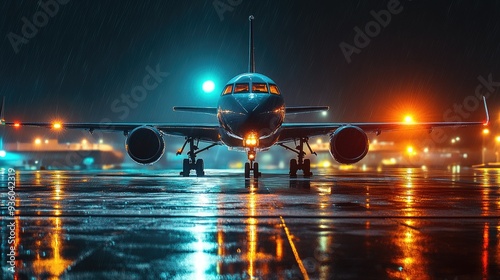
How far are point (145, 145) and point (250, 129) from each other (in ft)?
19.6

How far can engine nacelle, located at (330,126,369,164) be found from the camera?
2850 centimetres

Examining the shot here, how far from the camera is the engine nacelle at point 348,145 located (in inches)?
1122

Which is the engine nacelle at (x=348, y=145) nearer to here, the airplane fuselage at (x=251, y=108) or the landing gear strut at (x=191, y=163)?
the airplane fuselage at (x=251, y=108)

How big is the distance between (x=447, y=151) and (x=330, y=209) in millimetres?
62045

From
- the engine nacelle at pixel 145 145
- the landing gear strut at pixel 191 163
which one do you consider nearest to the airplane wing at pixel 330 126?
the landing gear strut at pixel 191 163

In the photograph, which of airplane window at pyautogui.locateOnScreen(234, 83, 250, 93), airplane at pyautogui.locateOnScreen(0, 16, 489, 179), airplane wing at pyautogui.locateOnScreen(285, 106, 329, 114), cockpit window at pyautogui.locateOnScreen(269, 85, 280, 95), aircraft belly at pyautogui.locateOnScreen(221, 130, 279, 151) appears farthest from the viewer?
airplane wing at pyautogui.locateOnScreen(285, 106, 329, 114)

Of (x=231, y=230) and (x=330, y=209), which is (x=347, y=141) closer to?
(x=330, y=209)

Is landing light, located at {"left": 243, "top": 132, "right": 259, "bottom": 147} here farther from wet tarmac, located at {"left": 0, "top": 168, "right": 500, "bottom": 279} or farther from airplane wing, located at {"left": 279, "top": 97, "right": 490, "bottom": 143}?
wet tarmac, located at {"left": 0, "top": 168, "right": 500, "bottom": 279}

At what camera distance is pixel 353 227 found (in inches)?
383

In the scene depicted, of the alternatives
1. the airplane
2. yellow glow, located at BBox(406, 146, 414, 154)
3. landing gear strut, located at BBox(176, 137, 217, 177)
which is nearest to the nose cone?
the airplane

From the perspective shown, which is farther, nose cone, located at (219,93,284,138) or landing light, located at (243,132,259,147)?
landing light, located at (243,132,259,147)

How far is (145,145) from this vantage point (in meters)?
29.1

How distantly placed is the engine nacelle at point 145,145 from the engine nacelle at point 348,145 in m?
8.11

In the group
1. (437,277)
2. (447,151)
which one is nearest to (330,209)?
(437,277)
